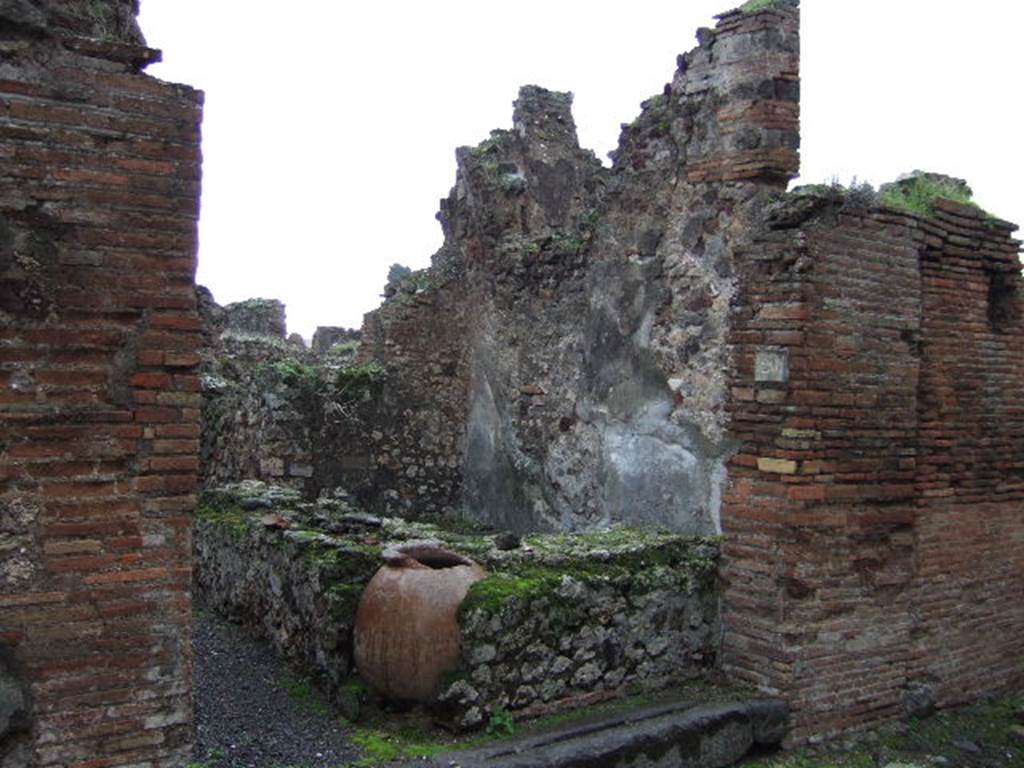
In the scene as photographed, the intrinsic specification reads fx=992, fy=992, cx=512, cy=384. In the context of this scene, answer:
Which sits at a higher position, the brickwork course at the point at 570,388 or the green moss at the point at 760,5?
the green moss at the point at 760,5

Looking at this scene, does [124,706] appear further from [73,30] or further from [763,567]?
[763,567]

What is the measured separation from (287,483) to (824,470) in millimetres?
5631

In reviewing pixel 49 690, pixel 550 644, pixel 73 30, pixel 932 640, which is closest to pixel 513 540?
pixel 550 644

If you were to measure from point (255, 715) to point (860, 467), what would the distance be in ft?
13.2

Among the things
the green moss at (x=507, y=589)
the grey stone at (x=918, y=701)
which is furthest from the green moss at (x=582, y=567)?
the grey stone at (x=918, y=701)

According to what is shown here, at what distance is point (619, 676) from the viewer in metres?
6.14

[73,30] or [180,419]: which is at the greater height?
[73,30]

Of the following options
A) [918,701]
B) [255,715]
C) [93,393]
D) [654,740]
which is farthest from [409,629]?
[918,701]

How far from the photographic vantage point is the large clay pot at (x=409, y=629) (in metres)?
5.37

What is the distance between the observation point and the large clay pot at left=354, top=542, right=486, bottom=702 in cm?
537

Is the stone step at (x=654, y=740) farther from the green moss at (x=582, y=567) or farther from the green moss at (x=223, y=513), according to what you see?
the green moss at (x=223, y=513)

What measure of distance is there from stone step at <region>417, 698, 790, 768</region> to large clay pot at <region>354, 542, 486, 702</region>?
51 centimetres

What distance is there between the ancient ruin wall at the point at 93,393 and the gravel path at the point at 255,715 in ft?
3.90

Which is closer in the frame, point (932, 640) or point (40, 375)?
point (40, 375)
